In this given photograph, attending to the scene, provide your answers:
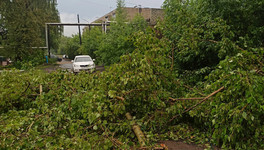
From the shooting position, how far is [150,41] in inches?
189

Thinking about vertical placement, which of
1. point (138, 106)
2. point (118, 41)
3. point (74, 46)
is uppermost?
point (118, 41)

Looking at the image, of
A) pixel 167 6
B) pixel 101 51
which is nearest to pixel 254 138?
pixel 167 6

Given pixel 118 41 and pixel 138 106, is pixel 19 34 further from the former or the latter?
pixel 138 106

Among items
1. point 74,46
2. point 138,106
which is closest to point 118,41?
point 138,106

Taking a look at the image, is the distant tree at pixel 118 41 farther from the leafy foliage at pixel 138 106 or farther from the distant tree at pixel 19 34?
the distant tree at pixel 19 34

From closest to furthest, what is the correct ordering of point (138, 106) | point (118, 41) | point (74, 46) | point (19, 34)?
point (138, 106) < point (118, 41) < point (19, 34) < point (74, 46)

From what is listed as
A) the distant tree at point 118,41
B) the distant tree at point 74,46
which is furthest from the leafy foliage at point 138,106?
the distant tree at point 74,46

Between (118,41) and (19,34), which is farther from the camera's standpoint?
(19,34)

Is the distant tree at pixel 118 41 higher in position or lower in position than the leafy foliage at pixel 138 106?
Answer: higher

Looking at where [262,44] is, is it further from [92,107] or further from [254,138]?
[92,107]

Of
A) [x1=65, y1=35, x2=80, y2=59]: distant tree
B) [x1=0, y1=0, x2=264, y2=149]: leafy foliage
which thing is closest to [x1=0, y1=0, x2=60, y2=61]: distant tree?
[x1=0, y1=0, x2=264, y2=149]: leafy foliage

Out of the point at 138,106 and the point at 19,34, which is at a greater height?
the point at 19,34

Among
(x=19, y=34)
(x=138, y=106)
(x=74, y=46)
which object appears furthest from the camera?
(x=74, y=46)

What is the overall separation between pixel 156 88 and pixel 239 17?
13.8ft
